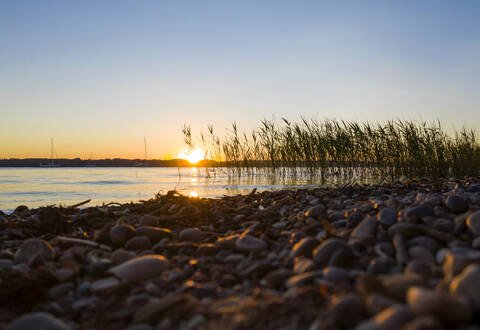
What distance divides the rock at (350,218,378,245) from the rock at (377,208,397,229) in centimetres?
8

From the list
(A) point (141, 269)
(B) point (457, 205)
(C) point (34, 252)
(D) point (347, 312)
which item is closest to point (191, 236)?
(A) point (141, 269)

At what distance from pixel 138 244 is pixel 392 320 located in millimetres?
1834

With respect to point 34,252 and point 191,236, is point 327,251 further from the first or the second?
point 34,252

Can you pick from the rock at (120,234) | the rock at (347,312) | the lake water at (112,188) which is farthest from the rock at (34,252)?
the lake water at (112,188)

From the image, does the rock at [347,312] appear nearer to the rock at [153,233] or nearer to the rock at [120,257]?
the rock at [120,257]

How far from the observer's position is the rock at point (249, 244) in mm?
2175

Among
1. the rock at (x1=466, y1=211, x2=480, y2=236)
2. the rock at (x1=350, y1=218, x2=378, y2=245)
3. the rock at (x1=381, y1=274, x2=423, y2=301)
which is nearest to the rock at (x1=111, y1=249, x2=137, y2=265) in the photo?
the rock at (x1=350, y1=218, x2=378, y2=245)

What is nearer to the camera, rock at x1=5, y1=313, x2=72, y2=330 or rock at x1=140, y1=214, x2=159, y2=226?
rock at x1=5, y1=313, x2=72, y2=330

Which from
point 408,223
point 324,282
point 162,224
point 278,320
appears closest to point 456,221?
point 408,223

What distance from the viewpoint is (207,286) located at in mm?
1636

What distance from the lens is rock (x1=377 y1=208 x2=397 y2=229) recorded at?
Result: 7.41 feet

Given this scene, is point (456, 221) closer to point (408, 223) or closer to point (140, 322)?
point (408, 223)

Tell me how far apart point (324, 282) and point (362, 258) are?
40 centimetres

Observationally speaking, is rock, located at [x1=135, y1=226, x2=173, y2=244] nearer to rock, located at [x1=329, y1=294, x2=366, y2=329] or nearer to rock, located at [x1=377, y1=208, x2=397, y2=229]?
rock, located at [x1=377, y1=208, x2=397, y2=229]
